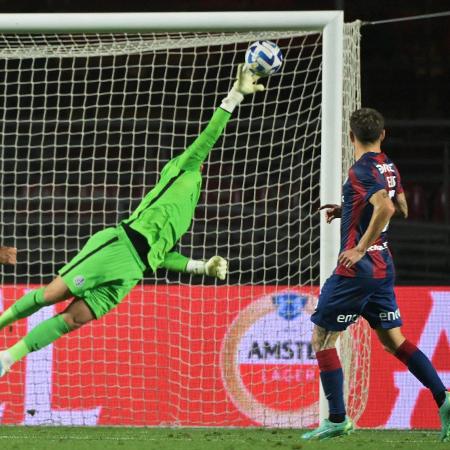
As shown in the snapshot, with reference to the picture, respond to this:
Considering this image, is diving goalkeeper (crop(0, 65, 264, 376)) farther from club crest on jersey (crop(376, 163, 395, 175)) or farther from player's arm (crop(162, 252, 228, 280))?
club crest on jersey (crop(376, 163, 395, 175))

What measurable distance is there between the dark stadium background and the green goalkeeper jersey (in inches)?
158

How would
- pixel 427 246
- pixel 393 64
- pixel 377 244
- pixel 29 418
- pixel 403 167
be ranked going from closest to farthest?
pixel 377 244
pixel 29 418
pixel 427 246
pixel 403 167
pixel 393 64

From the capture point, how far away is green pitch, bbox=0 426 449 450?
5.39m

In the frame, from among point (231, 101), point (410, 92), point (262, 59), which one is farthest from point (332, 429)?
point (410, 92)

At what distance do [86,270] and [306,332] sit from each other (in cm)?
186

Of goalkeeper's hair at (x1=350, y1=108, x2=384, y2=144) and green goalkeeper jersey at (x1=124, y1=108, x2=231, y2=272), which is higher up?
goalkeeper's hair at (x1=350, y1=108, x2=384, y2=144)

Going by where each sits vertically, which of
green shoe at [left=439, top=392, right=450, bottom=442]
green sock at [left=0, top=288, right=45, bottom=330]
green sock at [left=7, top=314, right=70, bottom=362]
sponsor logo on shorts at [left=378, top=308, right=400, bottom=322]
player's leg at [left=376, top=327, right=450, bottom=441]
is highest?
green sock at [left=0, top=288, right=45, bottom=330]

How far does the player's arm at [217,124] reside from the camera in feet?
18.4

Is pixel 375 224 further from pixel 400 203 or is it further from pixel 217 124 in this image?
pixel 217 124

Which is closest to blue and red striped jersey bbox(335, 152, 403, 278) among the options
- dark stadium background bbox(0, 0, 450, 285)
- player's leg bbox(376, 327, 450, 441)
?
player's leg bbox(376, 327, 450, 441)

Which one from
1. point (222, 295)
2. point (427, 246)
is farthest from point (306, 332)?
point (427, 246)

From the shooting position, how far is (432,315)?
683 cm

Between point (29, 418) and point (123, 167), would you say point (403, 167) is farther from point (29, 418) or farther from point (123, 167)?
point (29, 418)

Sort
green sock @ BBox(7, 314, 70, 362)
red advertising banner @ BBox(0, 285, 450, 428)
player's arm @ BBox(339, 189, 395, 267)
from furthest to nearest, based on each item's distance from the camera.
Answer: red advertising banner @ BBox(0, 285, 450, 428) < green sock @ BBox(7, 314, 70, 362) < player's arm @ BBox(339, 189, 395, 267)
